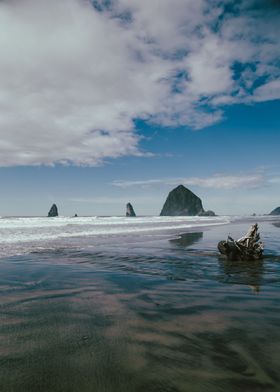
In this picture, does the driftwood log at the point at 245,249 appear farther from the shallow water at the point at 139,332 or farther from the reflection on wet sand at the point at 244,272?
the shallow water at the point at 139,332

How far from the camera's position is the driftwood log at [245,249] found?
10.8 meters

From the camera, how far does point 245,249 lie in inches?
432

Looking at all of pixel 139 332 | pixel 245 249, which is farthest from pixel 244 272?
pixel 139 332

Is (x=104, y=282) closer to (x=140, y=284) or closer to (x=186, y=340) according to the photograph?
(x=140, y=284)

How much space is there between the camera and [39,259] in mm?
10414

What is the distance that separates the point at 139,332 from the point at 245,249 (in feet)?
27.3

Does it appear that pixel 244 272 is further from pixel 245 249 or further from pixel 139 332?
pixel 139 332

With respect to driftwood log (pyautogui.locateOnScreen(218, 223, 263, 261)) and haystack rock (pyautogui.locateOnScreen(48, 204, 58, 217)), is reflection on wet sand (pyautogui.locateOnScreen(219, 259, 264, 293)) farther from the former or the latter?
haystack rock (pyautogui.locateOnScreen(48, 204, 58, 217))

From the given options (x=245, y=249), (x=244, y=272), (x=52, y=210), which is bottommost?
(x=244, y=272)

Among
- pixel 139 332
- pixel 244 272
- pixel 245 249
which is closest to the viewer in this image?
pixel 139 332

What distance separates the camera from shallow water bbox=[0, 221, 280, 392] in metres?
2.73

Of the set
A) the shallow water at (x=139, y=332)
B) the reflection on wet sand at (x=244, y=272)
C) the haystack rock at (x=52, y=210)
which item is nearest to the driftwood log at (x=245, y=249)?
the reflection on wet sand at (x=244, y=272)

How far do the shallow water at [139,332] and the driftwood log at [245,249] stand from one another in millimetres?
2919

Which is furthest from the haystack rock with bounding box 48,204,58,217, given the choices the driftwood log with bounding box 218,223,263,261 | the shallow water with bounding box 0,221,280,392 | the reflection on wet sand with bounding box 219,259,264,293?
the shallow water with bounding box 0,221,280,392
